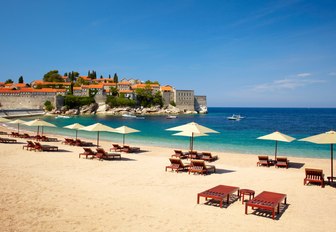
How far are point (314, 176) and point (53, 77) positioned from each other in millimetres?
114985

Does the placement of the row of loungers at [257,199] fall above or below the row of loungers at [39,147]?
above

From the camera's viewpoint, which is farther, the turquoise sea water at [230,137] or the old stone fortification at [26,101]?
the old stone fortification at [26,101]

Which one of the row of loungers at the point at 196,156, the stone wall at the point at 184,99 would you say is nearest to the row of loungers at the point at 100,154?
the row of loungers at the point at 196,156

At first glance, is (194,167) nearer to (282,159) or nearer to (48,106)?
(282,159)

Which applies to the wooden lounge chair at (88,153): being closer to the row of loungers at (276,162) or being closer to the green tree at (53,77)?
the row of loungers at (276,162)

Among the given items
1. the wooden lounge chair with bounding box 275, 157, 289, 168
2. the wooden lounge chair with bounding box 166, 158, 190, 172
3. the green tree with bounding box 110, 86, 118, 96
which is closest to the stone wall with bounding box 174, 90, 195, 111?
the green tree with bounding box 110, 86, 118, 96

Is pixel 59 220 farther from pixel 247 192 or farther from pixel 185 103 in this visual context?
pixel 185 103

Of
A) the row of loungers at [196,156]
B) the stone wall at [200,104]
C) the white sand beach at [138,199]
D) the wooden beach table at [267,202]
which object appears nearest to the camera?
the white sand beach at [138,199]

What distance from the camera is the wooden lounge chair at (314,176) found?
10703 millimetres

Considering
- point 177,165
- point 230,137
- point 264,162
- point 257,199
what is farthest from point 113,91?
point 257,199

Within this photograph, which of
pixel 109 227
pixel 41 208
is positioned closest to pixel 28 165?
pixel 41 208

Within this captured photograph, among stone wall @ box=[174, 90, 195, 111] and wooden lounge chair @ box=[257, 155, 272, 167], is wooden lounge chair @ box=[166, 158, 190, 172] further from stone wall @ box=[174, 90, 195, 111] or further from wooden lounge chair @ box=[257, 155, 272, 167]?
stone wall @ box=[174, 90, 195, 111]

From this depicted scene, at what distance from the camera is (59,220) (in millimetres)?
6613

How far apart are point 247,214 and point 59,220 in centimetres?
471
